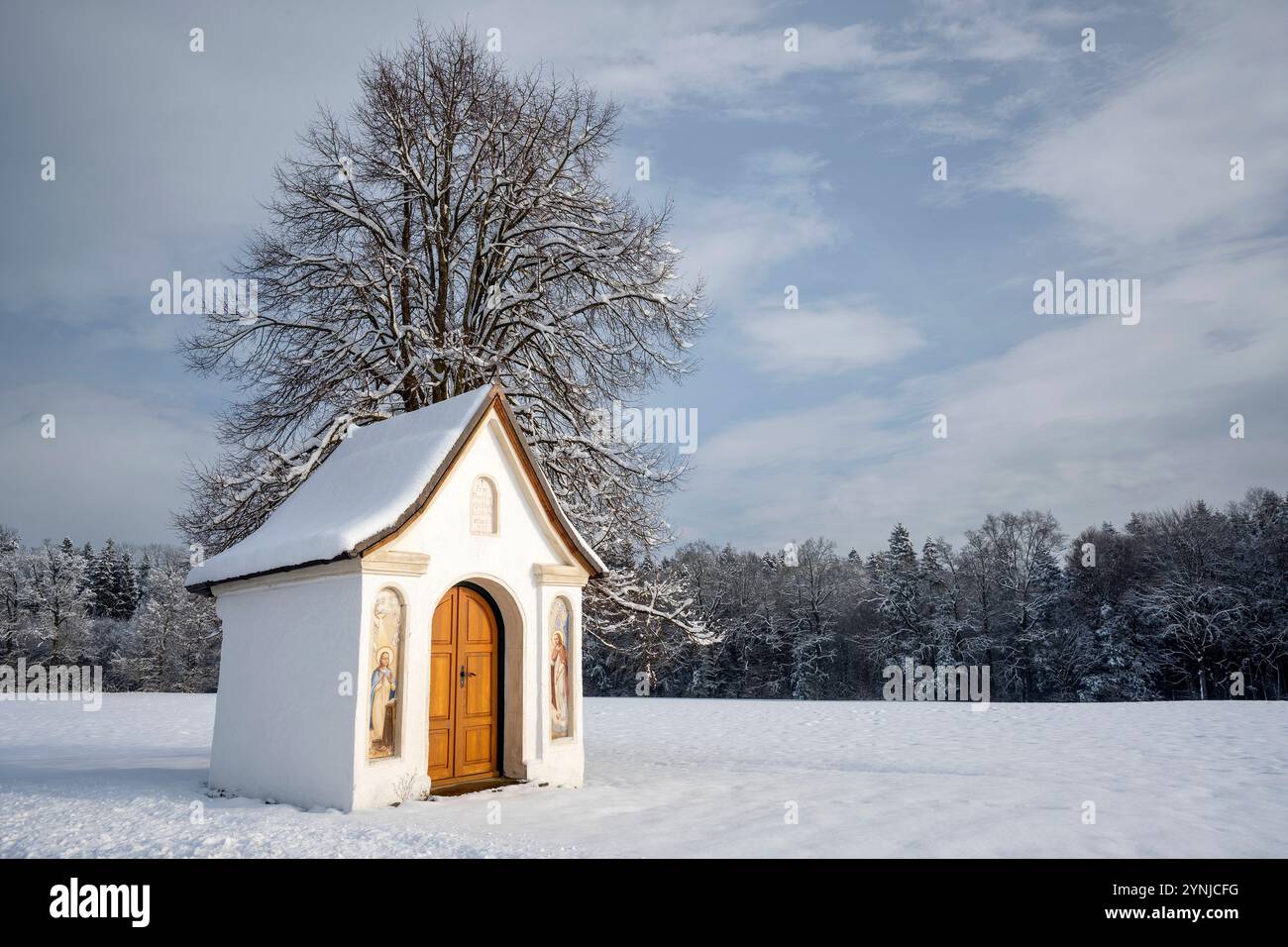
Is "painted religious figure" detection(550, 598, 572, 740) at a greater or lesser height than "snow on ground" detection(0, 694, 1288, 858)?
greater

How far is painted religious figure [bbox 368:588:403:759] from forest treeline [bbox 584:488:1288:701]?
863 inches

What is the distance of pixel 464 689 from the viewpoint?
1028 cm

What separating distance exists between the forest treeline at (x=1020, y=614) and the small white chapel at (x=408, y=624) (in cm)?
2027

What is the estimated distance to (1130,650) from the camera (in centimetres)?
3978

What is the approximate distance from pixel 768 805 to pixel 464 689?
4.14 metres

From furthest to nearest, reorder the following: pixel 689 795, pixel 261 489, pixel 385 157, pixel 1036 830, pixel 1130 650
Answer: pixel 1130 650
pixel 385 157
pixel 261 489
pixel 689 795
pixel 1036 830

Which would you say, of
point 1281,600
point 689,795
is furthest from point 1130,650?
point 689,795

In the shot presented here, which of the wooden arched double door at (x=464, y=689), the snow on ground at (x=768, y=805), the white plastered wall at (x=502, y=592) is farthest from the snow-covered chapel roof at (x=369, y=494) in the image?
the snow on ground at (x=768, y=805)

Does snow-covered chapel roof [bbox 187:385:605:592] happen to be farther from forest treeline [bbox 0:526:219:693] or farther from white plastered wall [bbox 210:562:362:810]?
forest treeline [bbox 0:526:219:693]

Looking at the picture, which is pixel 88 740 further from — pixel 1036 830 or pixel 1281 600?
pixel 1281 600

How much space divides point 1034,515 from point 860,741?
34.9m

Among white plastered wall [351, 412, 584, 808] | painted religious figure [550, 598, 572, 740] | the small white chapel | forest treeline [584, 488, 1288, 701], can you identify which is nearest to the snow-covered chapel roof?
the small white chapel

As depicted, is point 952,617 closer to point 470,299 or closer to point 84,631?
point 470,299

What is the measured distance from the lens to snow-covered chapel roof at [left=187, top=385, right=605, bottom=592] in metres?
9.21
